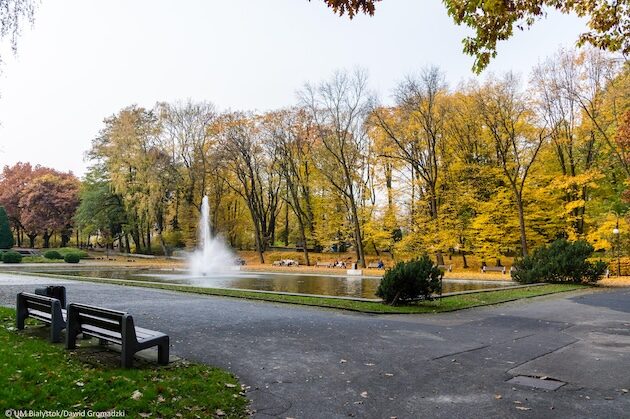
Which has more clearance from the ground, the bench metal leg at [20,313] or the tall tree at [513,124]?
the tall tree at [513,124]

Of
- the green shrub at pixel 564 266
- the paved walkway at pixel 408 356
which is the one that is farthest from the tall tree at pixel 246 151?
the paved walkway at pixel 408 356

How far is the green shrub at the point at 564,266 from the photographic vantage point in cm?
1941

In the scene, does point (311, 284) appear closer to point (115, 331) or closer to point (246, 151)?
point (115, 331)

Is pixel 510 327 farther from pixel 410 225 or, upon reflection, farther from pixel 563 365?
pixel 410 225

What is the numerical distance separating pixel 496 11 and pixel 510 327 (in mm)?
6313

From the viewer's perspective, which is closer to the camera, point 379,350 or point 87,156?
point 379,350

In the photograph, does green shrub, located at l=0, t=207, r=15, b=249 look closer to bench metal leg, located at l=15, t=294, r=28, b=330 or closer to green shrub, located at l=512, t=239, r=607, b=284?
bench metal leg, located at l=15, t=294, r=28, b=330

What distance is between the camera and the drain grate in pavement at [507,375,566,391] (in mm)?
5371

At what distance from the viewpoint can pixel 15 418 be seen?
375 centimetres

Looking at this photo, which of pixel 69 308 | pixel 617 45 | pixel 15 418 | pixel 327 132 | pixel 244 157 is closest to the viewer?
pixel 15 418

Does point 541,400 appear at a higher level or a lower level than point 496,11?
lower

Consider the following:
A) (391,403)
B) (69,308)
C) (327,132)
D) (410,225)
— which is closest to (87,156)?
(327,132)

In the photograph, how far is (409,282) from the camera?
1205cm

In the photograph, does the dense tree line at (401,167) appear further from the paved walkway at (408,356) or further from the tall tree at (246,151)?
the paved walkway at (408,356)
